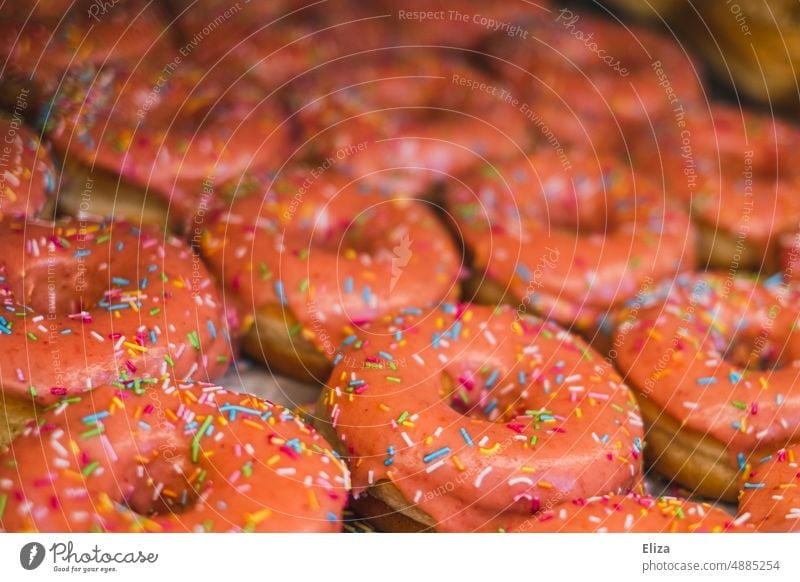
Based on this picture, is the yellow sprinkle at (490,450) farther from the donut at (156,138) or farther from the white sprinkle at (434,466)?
the donut at (156,138)

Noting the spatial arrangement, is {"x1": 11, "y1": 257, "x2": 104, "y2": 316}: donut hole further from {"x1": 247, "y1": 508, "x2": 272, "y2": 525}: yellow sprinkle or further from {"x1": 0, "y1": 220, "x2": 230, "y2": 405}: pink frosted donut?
{"x1": 247, "y1": 508, "x2": 272, "y2": 525}: yellow sprinkle

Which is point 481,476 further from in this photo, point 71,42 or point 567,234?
point 71,42

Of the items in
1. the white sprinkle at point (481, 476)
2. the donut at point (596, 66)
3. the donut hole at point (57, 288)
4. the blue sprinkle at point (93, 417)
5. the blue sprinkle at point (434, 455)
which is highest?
the donut at point (596, 66)

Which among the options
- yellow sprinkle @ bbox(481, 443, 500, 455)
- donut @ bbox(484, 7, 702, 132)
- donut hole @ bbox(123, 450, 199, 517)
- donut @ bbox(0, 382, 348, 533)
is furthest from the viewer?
donut @ bbox(484, 7, 702, 132)

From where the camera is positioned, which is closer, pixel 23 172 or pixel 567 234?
pixel 23 172

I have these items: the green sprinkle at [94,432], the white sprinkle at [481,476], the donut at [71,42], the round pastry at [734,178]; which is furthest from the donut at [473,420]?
the donut at [71,42]

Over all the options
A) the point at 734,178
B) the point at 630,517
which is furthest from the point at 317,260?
the point at 734,178

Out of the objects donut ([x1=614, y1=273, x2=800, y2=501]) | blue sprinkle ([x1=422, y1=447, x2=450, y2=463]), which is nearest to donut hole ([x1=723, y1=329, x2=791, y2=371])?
donut ([x1=614, y1=273, x2=800, y2=501])
